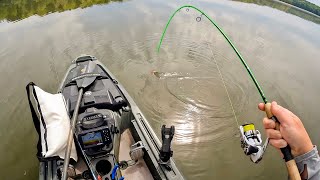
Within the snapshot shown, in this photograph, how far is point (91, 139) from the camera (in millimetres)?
4512

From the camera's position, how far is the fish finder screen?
14.7 feet

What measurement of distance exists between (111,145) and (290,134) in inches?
131

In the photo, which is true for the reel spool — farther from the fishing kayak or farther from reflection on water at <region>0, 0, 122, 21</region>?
reflection on water at <region>0, 0, 122, 21</region>

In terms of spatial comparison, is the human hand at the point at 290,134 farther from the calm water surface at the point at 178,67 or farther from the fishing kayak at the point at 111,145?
the calm water surface at the point at 178,67

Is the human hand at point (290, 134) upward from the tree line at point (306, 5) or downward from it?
downward

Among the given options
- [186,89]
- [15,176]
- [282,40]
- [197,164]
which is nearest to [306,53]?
[282,40]

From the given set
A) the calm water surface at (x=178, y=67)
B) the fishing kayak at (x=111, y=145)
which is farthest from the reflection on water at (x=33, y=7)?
the fishing kayak at (x=111, y=145)

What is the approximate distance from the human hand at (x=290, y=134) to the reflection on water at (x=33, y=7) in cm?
1532

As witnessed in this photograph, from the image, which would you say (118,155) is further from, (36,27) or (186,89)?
(36,27)

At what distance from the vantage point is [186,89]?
912 cm

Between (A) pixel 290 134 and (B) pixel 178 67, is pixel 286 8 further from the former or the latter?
(A) pixel 290 134

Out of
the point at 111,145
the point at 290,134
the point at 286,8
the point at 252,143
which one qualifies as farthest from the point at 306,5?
the point at 290,134

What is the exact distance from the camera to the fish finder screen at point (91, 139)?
4.47 meters

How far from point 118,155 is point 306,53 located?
443 inches
